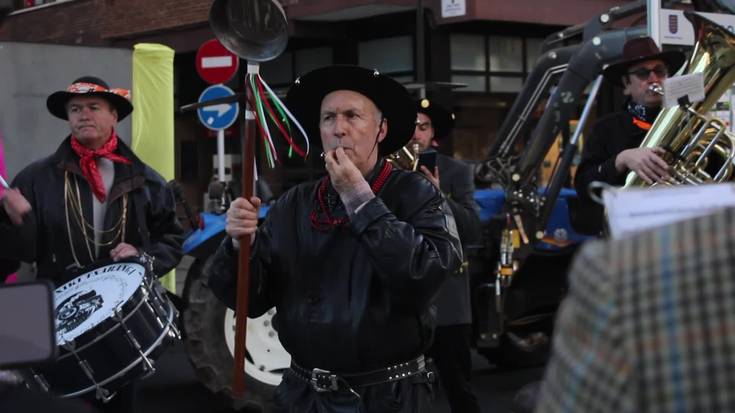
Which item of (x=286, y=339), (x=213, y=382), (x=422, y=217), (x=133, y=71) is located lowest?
(x=213, y=382)

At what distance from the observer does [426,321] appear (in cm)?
377

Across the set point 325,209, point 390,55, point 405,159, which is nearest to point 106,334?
point 325,209

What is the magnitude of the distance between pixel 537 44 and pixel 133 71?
12816 millimetres

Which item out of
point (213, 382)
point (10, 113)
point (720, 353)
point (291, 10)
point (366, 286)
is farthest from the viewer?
point (291, 10)

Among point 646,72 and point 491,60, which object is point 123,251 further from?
point 491,60

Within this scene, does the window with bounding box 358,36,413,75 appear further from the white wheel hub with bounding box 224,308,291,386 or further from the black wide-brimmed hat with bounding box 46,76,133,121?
the black wide-brimmed hat with bounding box 46,76,133,121

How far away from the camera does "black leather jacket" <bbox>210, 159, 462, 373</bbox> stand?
3.53m

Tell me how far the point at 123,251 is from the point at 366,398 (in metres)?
2.04

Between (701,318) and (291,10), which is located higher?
(291,10)

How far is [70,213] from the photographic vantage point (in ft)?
17.7

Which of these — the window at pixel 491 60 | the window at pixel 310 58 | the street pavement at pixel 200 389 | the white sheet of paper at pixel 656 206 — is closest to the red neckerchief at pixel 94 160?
the street pavement at pixel 200 389

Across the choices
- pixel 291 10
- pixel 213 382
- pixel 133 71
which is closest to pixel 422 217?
pixel 213 382

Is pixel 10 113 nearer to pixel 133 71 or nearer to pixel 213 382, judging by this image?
pixel 133 71

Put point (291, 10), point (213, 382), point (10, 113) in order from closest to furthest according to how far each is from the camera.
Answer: point (213, 382) < point (10, 113) < point (291, 10)
